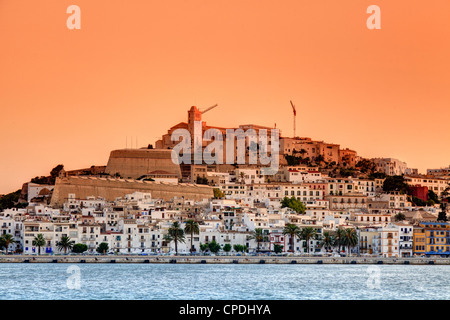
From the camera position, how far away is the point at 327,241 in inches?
1569

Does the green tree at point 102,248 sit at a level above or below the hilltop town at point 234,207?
below

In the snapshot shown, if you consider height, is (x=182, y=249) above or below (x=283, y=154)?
below

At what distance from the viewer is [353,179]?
196ft

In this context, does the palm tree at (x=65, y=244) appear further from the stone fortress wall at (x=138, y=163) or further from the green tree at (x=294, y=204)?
the stone fortress wall at (x=138, y=163)

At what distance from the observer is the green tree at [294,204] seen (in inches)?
1970

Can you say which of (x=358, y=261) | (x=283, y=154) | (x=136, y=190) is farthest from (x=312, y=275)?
(x=283, y=154)

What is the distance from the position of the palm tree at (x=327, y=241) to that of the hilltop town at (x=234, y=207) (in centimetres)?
5

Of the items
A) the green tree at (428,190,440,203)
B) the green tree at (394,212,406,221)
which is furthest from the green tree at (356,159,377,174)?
the green tree at (394,212,406,221)

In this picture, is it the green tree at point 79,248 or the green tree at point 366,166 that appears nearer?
the green tree at point 79,248

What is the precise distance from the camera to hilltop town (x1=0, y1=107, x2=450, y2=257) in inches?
1549

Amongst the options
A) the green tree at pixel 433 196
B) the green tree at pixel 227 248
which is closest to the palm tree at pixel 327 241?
the green tree at pixel 227 248

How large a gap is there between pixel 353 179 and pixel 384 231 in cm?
2054

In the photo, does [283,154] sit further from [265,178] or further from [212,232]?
[212,232]

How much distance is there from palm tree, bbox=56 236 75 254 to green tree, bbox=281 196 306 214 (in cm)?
1484
